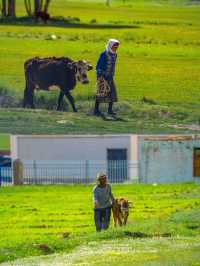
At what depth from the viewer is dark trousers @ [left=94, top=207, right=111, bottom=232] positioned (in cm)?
2289

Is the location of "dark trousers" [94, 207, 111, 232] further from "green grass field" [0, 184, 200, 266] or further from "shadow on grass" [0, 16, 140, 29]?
"shadow on grass" [0, 16, 140, 29]

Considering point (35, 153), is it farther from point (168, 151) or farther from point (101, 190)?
point (101, 190)

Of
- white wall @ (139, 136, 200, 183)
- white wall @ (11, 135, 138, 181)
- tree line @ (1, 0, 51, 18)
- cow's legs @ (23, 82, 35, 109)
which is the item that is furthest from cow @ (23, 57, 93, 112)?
white wall @ (139, 136, 200, 183)

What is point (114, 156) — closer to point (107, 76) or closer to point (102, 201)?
point (107, 76)

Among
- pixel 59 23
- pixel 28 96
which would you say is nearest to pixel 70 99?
pixel 28 96

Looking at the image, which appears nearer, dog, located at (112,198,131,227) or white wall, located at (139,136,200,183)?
dog, located at (112,198,131,227)

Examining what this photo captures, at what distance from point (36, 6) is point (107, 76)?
2672 mm

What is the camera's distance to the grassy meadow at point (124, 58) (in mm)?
31488

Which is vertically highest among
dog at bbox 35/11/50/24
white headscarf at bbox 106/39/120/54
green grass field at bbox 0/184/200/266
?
dog at bbox 35/11/50/24

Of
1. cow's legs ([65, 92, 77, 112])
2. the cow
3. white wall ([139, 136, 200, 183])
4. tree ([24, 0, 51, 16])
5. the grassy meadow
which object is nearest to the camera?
the grassy meadow

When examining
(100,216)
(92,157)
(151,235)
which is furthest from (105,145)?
(151,235)

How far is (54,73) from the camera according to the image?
106ft

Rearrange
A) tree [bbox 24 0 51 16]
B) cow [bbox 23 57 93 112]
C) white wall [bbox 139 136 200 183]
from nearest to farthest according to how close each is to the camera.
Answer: cow [bbox 23 57 93 112]
tree [bbox 24 0 51 16]
white wall [bbox 139 136 200 183]

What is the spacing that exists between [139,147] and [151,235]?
47.5 feet
